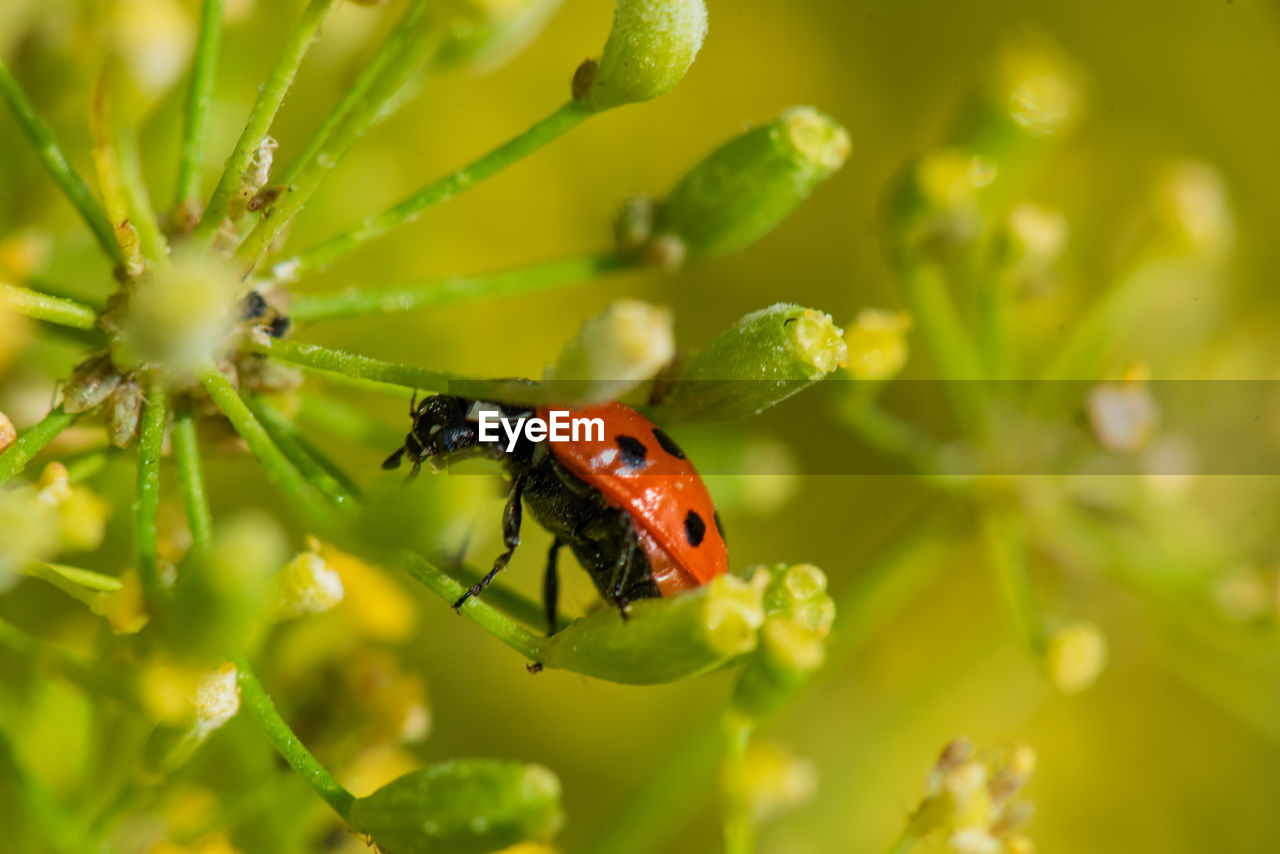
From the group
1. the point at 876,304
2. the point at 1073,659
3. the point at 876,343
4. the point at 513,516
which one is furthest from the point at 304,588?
the point at 876,304

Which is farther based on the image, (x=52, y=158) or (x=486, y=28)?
(x=486, y=28)

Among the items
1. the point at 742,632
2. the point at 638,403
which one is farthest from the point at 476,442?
the point at 742,632

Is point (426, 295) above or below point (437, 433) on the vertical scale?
above

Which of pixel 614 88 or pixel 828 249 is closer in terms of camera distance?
pixel 614 88

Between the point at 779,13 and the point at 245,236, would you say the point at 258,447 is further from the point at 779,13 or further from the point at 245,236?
the point at 779,13

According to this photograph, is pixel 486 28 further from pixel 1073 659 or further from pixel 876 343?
pixel 1073 659

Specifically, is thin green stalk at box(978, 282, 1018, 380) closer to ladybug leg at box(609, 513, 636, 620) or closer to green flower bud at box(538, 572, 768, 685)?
ladybug leg at box(609, 513, 636, 620)
